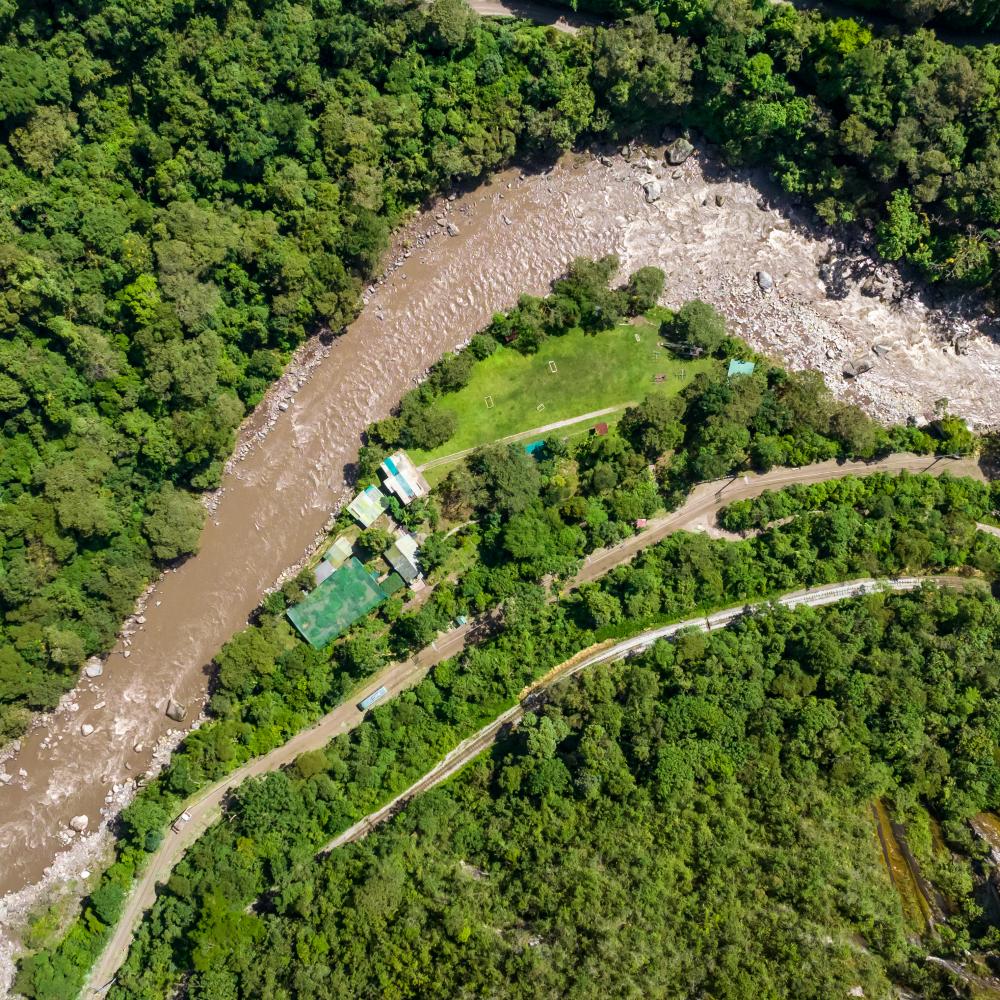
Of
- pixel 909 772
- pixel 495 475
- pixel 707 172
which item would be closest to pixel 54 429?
pixel 495 475

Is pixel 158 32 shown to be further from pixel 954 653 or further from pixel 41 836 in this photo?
pixel 954 653

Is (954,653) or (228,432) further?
(228,432)

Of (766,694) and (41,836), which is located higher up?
(41,836)

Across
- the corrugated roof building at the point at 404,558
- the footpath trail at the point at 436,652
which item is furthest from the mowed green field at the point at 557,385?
the footpath trail at the point at 436,652

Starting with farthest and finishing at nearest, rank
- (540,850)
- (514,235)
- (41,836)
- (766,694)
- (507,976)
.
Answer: (514,235) < (41,836) < (766,694) < (540,850) < (507,976)

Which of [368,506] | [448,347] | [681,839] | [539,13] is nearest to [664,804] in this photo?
[681,839]

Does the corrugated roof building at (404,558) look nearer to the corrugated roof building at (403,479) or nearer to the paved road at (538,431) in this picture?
the corrugated roof building at (403,479)

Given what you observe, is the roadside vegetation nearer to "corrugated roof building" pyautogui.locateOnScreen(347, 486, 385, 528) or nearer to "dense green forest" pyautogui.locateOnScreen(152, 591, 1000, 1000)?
"corrugated roof building" pyautogui.locateOnScreen(347, 486, 385, 528)
